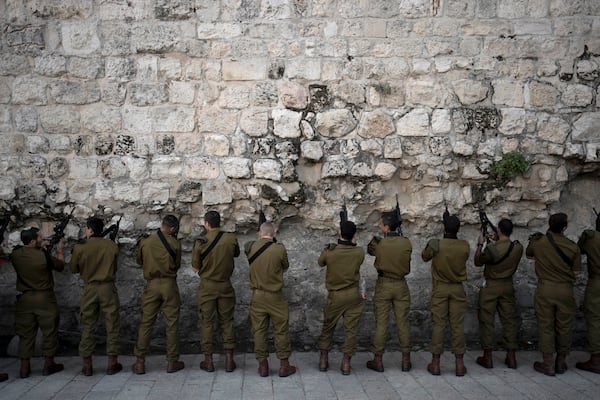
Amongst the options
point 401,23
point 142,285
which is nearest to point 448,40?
point 401,23

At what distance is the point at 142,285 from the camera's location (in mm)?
6781

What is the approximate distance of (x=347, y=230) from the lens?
6125 millimetres

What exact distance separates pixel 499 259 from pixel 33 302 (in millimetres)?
5220

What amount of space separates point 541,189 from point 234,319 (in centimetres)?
415

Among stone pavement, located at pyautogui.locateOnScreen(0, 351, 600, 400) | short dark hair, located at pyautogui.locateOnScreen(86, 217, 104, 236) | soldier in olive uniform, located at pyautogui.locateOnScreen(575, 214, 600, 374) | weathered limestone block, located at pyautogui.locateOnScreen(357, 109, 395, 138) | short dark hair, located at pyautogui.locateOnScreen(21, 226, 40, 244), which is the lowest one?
stone pavement, located at pyautogui.locateOnScreen(0, 351, 600, 400)

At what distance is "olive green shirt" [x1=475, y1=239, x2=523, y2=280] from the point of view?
20.5 ft

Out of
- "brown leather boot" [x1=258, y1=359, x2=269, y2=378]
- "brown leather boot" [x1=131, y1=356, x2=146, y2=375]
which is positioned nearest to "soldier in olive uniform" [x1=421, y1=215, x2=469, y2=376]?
"brown leather boot" [x1=258, y1=359, x2=269, y2=378]

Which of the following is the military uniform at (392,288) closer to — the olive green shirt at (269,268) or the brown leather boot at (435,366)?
the brown leather boot at (435,366)

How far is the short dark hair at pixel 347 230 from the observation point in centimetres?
612

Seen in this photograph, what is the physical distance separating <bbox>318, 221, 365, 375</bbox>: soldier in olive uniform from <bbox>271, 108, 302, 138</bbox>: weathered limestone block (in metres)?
1.37

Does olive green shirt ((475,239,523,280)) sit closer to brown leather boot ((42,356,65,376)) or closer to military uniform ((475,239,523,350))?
military uniform ((475,239,523,350))

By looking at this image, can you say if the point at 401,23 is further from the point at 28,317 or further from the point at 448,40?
the point at 28,317

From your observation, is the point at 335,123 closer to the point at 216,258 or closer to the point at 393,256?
the point at 393,256

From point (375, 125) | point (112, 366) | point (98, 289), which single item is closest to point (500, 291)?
point (375, 125)
